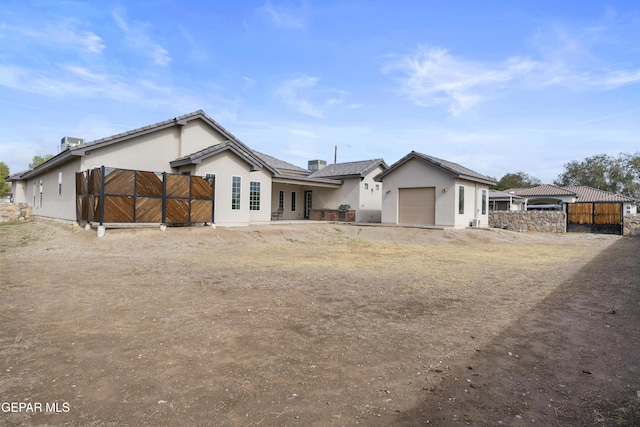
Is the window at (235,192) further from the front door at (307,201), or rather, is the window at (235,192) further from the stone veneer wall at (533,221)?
the stone veneer wall at (533,221)

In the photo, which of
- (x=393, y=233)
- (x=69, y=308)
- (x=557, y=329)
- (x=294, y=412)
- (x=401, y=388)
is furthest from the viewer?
(x=393, y=233)

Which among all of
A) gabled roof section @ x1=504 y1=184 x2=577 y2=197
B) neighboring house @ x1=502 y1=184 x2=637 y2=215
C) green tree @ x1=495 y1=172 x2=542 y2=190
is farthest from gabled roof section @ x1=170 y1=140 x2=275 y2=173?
green tree @ x1=495 y1=172 x2=542 y2=190

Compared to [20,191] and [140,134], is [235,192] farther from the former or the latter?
[20,191]

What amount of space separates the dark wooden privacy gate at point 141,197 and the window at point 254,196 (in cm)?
356

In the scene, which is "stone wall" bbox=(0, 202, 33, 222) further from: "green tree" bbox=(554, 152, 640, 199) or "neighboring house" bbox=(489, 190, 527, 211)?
"green tree" bbox=(554, 152, 640, 199)

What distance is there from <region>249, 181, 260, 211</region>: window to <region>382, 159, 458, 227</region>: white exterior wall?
27.3 feet

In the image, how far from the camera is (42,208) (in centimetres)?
2278

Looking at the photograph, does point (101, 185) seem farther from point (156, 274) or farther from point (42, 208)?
point (42, 208)

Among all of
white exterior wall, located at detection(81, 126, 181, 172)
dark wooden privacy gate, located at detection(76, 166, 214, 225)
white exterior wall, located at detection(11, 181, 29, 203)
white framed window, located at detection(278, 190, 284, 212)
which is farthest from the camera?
white exterior wall, located at detection(11, 181, 29, 203)

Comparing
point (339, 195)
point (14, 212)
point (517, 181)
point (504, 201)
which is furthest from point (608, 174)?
point (14, 212)

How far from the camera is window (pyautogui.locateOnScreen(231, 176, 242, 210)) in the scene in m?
19.2

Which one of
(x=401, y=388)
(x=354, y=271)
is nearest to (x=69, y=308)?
(x=401, y=388)

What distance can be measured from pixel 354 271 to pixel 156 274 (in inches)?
188

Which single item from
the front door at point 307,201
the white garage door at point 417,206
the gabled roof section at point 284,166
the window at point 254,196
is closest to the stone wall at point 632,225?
the white garage door at point 417,206
